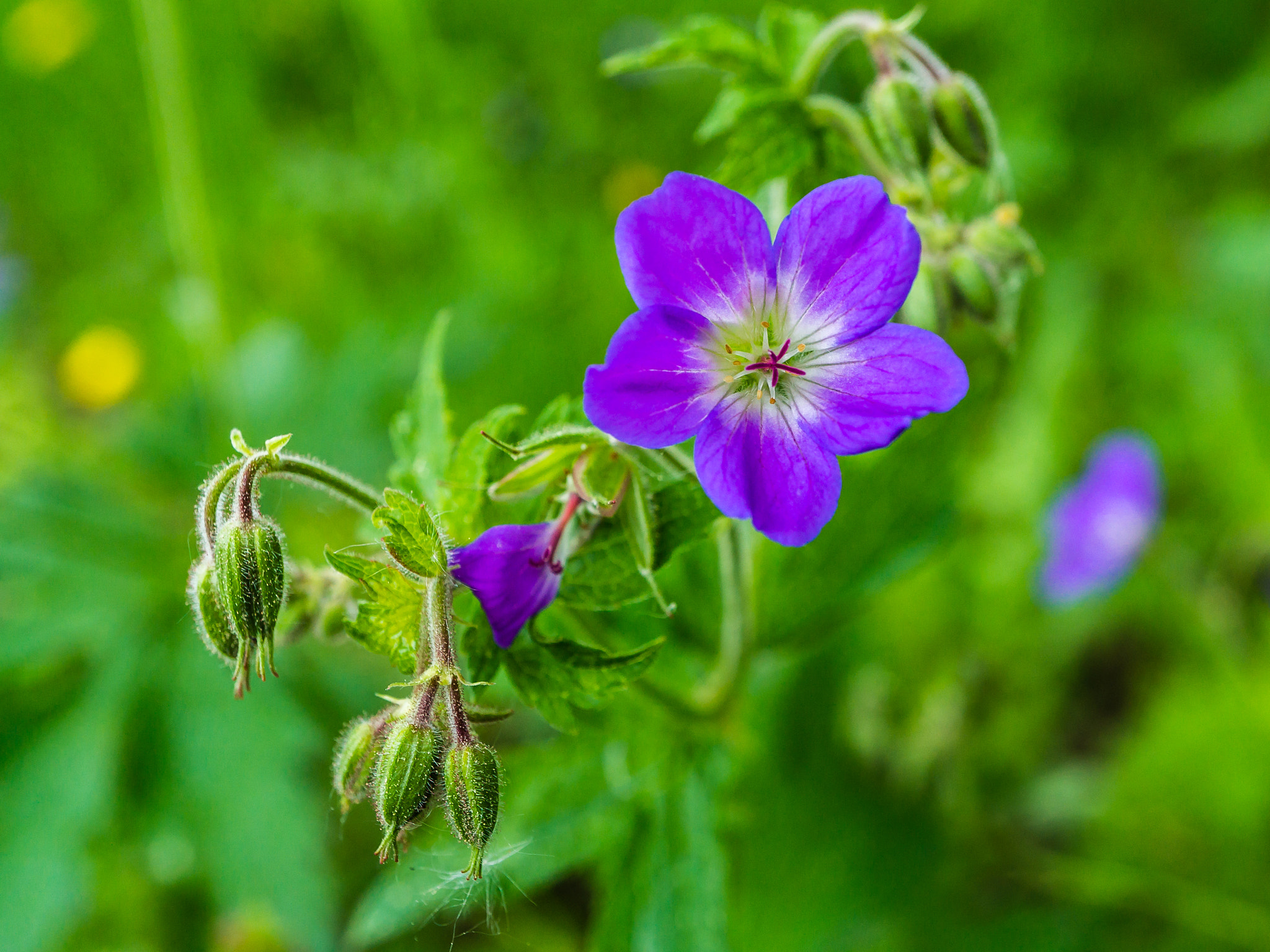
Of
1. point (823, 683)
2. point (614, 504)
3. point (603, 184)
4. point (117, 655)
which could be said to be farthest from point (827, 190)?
point (603, 184)

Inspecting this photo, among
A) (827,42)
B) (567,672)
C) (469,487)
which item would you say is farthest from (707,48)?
(567,672)

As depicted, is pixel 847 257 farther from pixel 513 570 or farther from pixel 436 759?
pixel 436 759

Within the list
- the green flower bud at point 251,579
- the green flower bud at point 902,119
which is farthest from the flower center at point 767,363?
the green flower bud at point 251,579

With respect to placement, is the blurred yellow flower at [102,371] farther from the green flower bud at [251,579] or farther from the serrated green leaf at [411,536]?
the serrated green leaf at [411,536]

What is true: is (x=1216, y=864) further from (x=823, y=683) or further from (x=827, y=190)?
(x=827, y=190)

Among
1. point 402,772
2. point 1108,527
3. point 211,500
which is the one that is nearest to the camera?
point 402,772

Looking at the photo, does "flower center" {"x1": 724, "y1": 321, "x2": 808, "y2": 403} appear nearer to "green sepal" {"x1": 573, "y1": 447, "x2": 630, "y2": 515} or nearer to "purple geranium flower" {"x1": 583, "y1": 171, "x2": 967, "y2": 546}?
"purple geranium flower" {"x1": 583, "y1": 171, "x2": 967, "y2": 546}

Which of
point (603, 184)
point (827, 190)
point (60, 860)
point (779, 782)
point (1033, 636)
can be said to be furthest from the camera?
point (603, 184)

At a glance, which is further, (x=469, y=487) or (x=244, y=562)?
(x=469, y=487)
